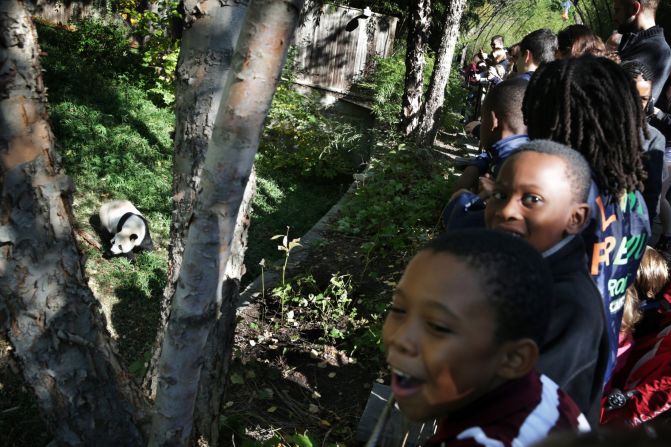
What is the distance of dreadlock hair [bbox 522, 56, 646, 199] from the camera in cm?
219

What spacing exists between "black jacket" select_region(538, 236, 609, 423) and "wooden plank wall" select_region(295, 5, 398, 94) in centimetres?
1465

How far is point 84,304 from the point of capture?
2.48 meters

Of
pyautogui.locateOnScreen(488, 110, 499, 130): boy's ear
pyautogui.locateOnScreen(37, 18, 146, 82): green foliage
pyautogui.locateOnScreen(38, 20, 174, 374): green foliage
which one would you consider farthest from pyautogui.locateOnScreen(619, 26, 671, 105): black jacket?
pyautogui.locateOnScreen(37, 18, 146, 82): green foliage

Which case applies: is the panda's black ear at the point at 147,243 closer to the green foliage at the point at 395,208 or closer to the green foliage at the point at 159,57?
the green foliage at the point at 395,208

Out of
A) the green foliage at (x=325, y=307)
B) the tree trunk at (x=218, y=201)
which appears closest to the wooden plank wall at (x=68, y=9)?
the green foliage at (x=325, y=307)

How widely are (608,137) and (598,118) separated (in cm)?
8

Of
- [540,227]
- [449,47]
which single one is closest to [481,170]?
[540,227]

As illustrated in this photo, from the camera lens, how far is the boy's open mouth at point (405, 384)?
1238mm

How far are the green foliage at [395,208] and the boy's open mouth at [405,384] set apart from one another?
4.68 metres

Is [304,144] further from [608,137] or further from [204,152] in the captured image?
[608,137]

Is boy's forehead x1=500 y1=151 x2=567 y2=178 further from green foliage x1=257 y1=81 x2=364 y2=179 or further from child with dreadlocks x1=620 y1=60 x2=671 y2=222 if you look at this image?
green foliage x1=257 y1=81 x2=364 y2=179

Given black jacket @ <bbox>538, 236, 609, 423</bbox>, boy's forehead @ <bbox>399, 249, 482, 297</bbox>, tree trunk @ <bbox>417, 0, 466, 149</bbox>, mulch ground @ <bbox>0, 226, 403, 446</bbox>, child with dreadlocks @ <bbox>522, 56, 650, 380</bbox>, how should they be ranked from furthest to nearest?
tree trunk @ <bbox>417, 0, 466, 149</bbox> → mulch ground @ <bbox>0, 226, 403, 446</bbox> → child with dreadlocks @ <bbox>522, 56, 650, 380</bbox> → black jacket @ <bbox>538, 236, 609, 423</bbox> → boy's forehead @ <bbox>399, 249, 482, 297</bbox>

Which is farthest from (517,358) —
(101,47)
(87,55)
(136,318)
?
(101,47)

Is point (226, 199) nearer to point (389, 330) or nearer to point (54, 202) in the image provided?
point (389, 330)
